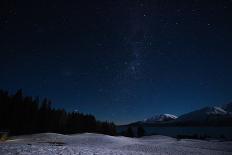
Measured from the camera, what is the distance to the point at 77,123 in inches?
2371

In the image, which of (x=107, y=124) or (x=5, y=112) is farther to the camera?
(x=107, y=124)

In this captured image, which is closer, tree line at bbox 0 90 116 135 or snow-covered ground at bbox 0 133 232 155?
snow-covered ground at bbox 0 133 232 155

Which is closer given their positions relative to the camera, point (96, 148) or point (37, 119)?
point (96, 148)

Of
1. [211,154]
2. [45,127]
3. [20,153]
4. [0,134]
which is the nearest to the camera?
[20,153]

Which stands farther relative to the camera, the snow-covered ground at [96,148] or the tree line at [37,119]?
the tree line at [37,119]

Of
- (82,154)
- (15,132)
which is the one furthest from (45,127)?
(82,154)

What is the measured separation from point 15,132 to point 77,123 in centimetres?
2080

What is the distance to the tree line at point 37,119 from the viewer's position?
1681 inches

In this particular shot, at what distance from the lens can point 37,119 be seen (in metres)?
49.8

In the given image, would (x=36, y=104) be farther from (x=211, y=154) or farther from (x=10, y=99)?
(x=211, y=154)

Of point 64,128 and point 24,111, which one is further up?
point 24,111

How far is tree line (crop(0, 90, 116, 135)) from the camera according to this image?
4269 cm

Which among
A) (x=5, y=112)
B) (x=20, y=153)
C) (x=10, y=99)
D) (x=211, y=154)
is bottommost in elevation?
(x=211, y=154)

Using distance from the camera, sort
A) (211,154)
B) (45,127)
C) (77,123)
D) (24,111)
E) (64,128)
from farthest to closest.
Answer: (77,123)
(64,128)
(45,127)
(24,111)
(211,154)
